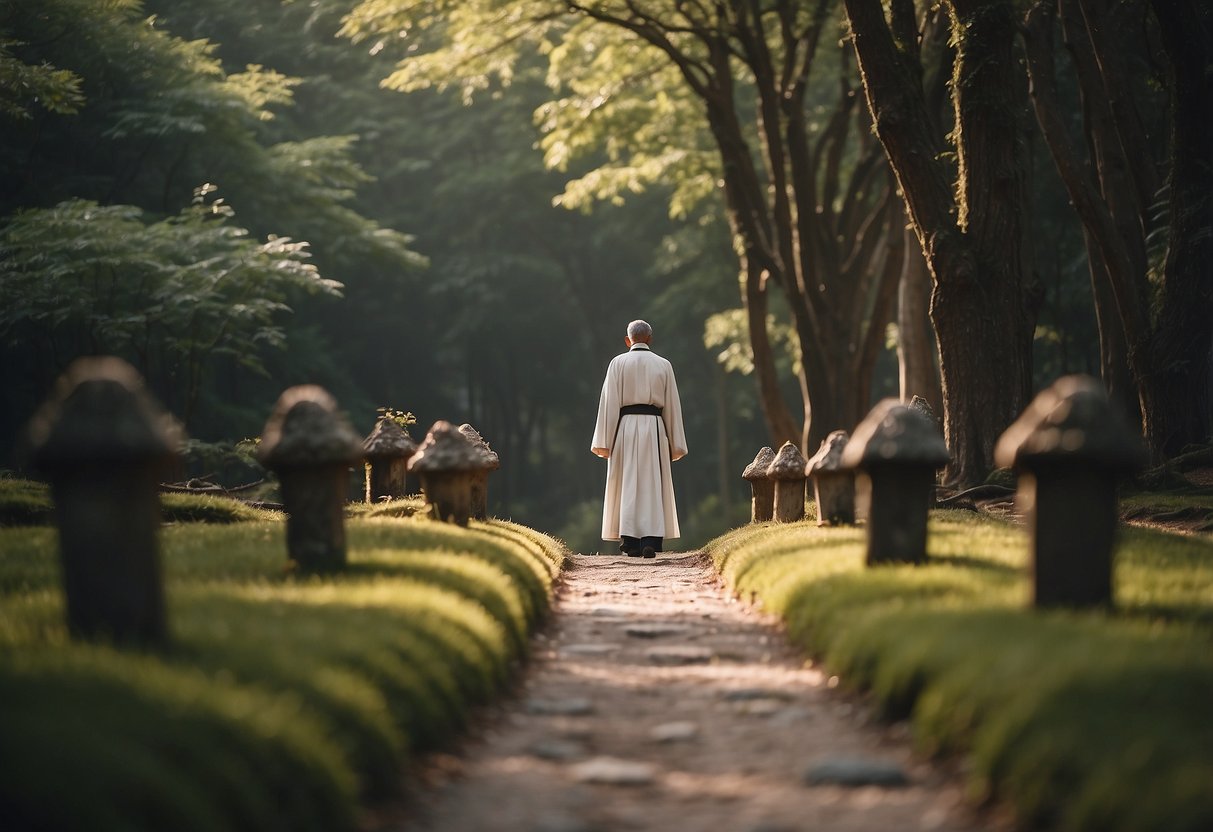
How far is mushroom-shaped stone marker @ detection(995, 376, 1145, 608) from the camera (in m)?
7.54

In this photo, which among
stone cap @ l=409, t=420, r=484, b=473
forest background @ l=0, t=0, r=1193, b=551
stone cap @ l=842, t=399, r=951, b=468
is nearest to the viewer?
stone cap @ l=842, t=399, r=951, b=468

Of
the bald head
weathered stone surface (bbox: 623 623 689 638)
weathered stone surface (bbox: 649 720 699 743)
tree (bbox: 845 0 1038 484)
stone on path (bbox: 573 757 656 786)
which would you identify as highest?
tree (bbox: 845 0 1038 484)

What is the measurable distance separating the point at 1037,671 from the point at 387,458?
423 inches

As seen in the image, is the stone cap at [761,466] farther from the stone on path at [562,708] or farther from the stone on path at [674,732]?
the stone on path at [674,732]

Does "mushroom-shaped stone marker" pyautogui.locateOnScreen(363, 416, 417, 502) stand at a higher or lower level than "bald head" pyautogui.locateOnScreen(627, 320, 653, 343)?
lower

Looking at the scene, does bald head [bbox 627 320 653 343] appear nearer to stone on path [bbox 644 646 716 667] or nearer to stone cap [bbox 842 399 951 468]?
stone cap [bbox 842 399 951 468]

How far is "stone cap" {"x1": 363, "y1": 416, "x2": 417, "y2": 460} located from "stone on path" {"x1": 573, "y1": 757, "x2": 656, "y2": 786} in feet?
31.8

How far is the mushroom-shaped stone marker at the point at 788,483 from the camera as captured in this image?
15750mm

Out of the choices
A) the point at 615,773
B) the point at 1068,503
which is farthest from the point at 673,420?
the point at 615,773

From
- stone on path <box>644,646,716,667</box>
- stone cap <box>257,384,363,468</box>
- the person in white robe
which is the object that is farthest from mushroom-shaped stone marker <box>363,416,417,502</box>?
stone on path <box>644,646,716,667</box>

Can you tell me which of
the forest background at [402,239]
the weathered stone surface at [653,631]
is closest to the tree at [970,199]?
the forest background at [402,239]

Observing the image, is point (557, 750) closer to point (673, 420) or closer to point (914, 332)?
point (673, 420)

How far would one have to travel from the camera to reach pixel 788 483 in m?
15.9

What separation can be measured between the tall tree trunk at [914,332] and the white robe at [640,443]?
8408 millimetres
